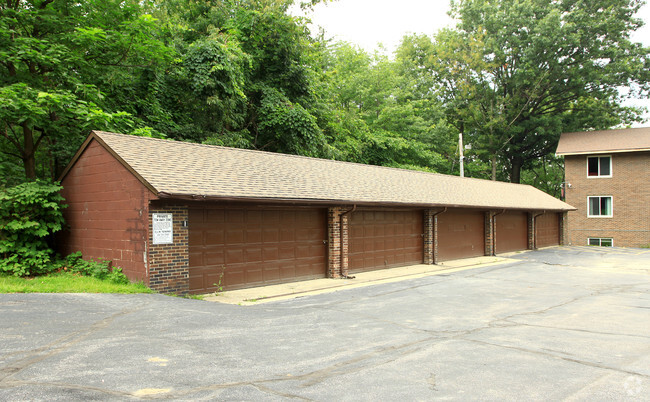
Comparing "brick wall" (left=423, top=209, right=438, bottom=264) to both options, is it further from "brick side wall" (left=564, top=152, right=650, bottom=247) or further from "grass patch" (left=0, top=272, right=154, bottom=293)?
"brick side wall" (left=564, top=152, right=650, bottom=247)

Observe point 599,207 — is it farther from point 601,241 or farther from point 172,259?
point 172,259

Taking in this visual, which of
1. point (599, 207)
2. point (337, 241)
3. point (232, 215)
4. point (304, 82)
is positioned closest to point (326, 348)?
point (232, 215)


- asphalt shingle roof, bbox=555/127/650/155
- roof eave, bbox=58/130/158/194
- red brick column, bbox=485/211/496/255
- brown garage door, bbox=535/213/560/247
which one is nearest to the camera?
roof eave, bbox=58/130/158/194

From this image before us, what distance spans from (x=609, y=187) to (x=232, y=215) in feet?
98.0

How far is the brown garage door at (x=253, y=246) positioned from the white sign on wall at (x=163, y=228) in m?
0.75

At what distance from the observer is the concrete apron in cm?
1078

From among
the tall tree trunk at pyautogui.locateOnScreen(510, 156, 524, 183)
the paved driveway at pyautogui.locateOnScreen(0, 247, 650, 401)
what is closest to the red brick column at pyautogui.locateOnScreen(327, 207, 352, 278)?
the paved driveway at pyautogui.locateOnScreen(0, 247, 650, 401)

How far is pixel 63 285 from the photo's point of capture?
973 centimetres

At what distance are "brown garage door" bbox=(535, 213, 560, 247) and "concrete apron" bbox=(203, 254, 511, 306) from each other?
34.8 feet

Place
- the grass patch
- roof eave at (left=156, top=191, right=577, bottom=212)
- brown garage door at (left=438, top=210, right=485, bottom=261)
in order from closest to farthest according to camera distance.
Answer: the grass patch
roof eave at (left=156, top=191, right=577, bottom=212)
brown garage door at (left=438, top=210, right=485, bottom=261)

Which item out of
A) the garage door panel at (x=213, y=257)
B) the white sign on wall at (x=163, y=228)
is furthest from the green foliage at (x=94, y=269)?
the garage door panel at (x=213, y=257)

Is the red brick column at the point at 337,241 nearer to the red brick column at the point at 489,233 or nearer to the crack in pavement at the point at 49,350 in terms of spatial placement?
the crack in pavement at the point at 49,350

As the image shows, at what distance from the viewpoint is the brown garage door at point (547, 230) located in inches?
1111

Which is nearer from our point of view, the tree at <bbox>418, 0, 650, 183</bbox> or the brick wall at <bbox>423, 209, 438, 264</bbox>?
the brick wall at <bbox>423, 209, 438, 264</bbox>
